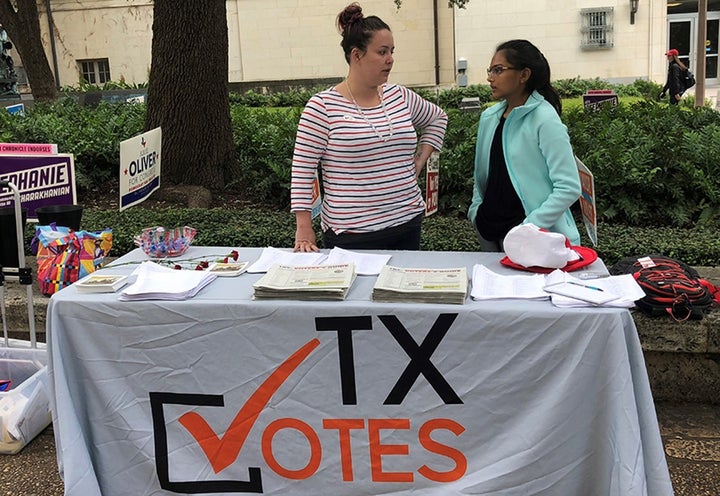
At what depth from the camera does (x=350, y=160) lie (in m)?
3.53

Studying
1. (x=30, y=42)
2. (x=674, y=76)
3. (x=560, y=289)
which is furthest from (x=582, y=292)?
(x=30, y=42)

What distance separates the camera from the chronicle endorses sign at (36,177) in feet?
14.9

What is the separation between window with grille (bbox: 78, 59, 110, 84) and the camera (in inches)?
1170

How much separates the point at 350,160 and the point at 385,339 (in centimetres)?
100

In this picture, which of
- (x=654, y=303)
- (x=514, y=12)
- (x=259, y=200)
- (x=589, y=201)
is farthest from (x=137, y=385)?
(x=514, y=12)

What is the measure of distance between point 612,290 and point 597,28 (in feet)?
75.4

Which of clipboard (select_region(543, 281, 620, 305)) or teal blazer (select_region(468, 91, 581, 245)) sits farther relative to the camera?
teal blazer (select_region(468, 91, 581, 245))

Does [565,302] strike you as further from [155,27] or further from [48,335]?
[155,27]

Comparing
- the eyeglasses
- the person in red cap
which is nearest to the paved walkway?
the eyeglasses

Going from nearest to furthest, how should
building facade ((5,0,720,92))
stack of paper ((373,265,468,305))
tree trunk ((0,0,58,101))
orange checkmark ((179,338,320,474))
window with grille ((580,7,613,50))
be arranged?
1. stack of paper ((373,265,468,305))
2. orange checkmark ((179,338,320,474))
3. tree trunk ((0,0,58,101))
4. window with grille ((580,7,613,50))
5. building facade ((5,0,720,92))

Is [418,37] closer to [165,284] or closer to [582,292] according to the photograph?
[165,284]

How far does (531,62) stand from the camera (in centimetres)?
342

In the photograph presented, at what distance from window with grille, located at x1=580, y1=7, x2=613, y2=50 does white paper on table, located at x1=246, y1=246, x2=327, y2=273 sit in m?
22.5

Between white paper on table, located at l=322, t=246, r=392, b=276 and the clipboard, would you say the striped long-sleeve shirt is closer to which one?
white paper on table, located at l=322, t=246, r=392, b=276
